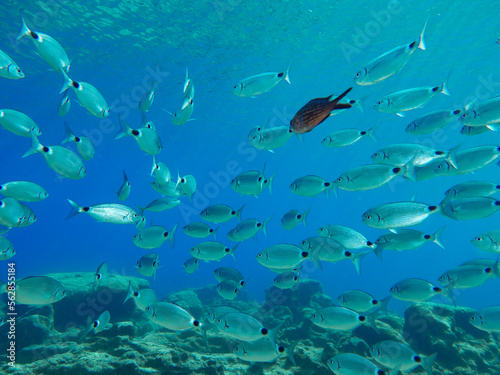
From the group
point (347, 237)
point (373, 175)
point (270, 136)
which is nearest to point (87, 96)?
point (270, 136)

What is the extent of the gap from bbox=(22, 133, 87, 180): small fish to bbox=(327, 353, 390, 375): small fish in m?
4.93

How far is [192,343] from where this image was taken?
268 inches

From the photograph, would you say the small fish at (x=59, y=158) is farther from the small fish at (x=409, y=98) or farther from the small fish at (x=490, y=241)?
the small fish at (x=490, y=241)

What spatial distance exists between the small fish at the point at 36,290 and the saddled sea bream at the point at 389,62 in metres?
5.73

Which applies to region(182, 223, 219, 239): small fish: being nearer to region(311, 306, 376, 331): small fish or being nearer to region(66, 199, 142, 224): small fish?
region(66, 199, 142, 224): small fish

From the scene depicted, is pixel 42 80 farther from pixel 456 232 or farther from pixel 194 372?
pixel 456 232

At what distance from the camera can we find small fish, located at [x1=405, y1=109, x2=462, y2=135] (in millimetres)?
4574

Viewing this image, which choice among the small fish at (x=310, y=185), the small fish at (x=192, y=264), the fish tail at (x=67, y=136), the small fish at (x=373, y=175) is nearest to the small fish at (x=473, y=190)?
the small fish at (x=373, y=175)

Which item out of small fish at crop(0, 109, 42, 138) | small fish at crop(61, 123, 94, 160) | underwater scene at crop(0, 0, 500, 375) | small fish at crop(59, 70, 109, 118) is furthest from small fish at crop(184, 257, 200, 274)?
small fish at crop(0, 109, 42, 138)

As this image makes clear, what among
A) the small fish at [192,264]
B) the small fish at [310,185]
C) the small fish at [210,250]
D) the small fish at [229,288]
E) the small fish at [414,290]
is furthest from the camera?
the small fish at [192,264]

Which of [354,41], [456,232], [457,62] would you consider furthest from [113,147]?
[456,232]

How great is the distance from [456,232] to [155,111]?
18027 centimetres

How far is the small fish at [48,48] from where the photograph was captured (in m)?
3.85

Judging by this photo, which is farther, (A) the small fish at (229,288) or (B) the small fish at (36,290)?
(A) the small fish at (229,288)
